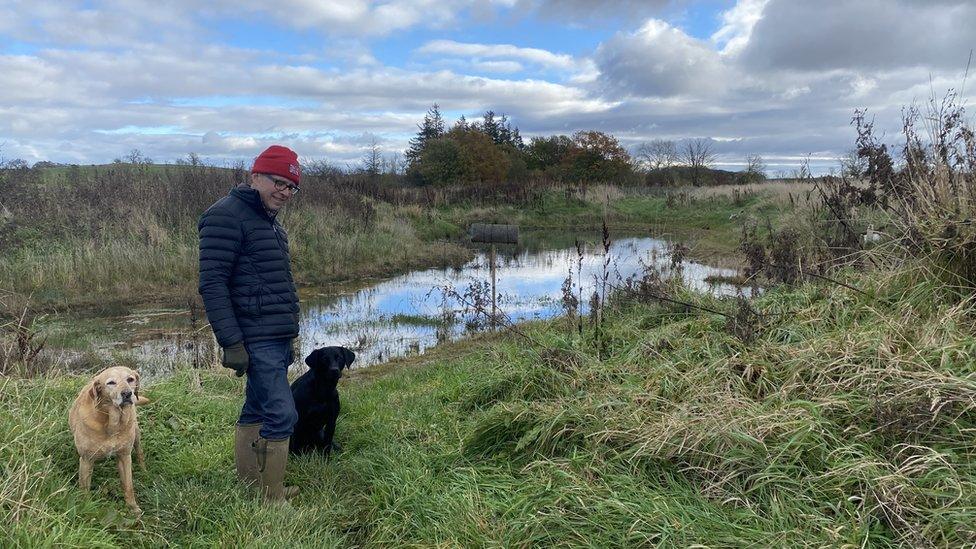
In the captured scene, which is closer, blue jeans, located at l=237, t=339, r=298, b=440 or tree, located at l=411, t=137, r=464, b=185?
blue jeans, located at l=237, t=339, r=298, b=440

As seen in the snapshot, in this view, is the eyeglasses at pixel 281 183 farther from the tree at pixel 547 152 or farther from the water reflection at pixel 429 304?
the tree at pixel 547 152

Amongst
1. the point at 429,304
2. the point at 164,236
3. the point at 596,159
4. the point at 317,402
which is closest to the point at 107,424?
the point at 317,402

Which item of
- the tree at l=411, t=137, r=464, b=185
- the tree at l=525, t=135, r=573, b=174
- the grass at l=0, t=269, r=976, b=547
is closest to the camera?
the grass at l=0, t=269, r=976, b=547

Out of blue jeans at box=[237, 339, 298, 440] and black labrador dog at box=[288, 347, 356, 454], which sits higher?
blue jeans at box=[237, 339, 298, 440]

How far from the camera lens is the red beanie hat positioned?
3.35 metres

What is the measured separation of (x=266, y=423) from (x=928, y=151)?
5380mm

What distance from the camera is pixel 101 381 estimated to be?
3.27 meters

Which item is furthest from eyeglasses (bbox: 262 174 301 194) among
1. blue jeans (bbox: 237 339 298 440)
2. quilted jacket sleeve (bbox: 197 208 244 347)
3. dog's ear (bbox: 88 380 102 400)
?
dog's ear (bbox: 88 380 102 400)

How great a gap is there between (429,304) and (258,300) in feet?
27.2

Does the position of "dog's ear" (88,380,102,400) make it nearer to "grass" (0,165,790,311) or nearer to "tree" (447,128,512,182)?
"grass" (0,165,790,311)

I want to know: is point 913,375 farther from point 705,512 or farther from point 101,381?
point 101,381

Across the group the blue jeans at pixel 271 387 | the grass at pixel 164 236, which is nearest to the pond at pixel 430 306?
the grass at pixel 164 236

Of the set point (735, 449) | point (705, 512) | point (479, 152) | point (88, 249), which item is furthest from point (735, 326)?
point (479, 152)

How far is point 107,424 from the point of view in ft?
10.9
